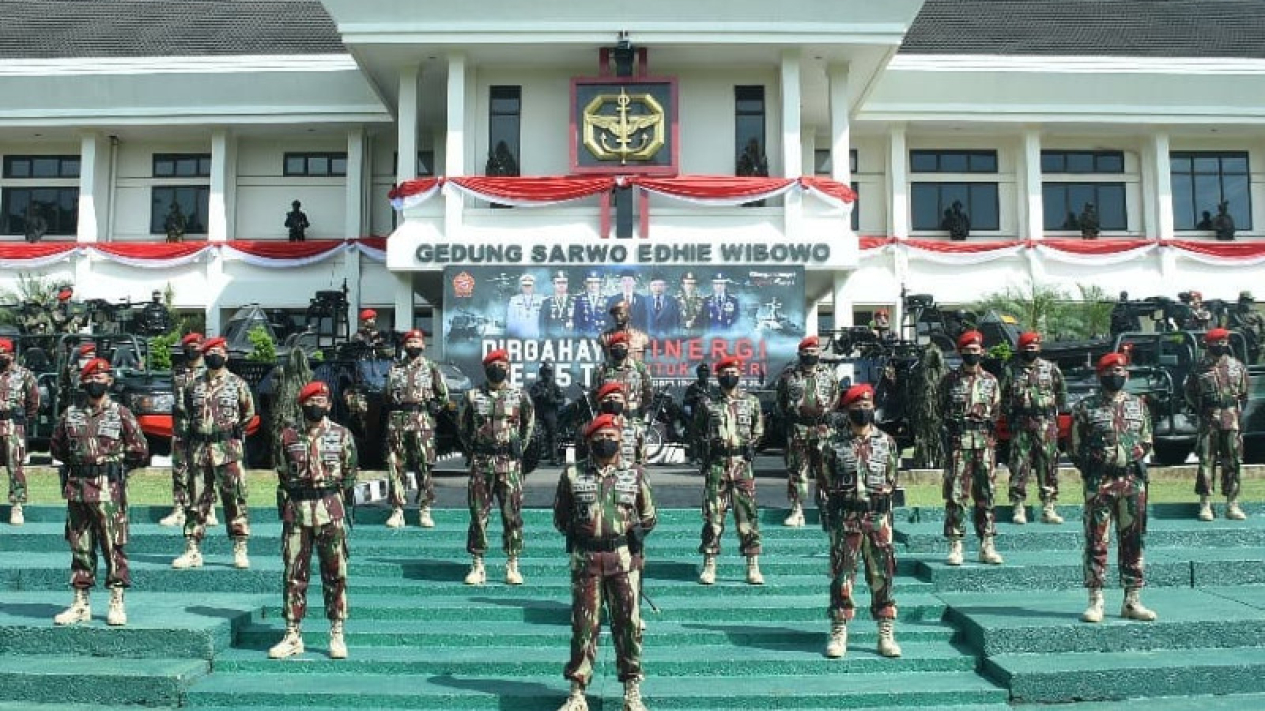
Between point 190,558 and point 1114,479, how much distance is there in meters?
7.57

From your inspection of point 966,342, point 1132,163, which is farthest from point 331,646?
point 1132,163

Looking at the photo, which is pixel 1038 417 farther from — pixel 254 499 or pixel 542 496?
pixel 254 499

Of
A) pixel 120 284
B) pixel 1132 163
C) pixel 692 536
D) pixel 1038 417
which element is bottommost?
pixel 692 536

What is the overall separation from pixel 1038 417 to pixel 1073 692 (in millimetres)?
A: 3948

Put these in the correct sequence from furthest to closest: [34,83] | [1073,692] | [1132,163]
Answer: [1132,163], [34,83], [1073,692]

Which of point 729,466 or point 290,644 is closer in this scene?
point 290,644

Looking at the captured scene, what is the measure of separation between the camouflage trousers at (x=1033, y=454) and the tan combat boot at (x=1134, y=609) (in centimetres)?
258

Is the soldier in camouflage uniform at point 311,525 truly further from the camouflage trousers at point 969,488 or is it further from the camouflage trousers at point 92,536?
the camouflage trousers at point 969,488

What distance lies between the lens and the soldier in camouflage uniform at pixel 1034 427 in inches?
426

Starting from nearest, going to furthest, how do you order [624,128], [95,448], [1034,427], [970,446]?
1. [95,448]
2. [970,446]
3. [1034,427]
4. [624,128]

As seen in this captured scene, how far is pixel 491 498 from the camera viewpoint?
9453 millimetres

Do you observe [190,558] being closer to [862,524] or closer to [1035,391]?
[862,524]

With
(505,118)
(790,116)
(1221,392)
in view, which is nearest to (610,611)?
(1221,392)

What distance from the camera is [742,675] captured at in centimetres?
771
